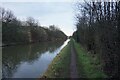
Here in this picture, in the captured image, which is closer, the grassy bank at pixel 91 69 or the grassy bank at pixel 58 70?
the grassy bank at pixel 91 69

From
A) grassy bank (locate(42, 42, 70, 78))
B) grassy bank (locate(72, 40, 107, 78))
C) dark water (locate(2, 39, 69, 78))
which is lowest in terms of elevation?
dark water (locate(2, 39, 69, 78))

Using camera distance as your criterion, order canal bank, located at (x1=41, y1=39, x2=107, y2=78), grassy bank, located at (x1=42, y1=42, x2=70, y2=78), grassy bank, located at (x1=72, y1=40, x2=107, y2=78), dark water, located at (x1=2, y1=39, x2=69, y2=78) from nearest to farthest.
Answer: grassy bank, located at (x1=72, y1=40, x2=107, y2=78)
canal bank, located at (x1=41, y1=39, x2=107, y2=78)
grassy bank, located at (x1=42, y1=42, x2=70, y2=78)
dark water, located at (x1=2, y1=39, x2=69, y2=78)

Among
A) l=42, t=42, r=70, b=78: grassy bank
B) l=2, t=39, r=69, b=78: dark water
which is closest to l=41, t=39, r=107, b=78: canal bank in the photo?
l=42, t=42, r=70, b=78: grassy bank

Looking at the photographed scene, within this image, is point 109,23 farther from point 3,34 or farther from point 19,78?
point 3,34

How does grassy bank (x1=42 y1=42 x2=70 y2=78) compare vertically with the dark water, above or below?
above

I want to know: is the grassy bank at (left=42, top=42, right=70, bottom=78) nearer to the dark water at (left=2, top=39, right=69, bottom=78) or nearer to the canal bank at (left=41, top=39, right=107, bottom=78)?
the canal bank at (left=41, top=39, right=107, bottom=78)

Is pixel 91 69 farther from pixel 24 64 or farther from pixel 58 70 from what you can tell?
pixel 24 64

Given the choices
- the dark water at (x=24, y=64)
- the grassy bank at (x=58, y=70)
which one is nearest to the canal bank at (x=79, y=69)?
the grassy bank at (x=58, y=70)

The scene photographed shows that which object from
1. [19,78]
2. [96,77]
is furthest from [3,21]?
[96,77]

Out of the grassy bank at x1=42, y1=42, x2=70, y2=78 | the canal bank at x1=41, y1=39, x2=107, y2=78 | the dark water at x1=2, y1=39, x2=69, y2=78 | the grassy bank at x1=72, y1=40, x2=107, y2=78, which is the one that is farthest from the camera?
the dark water at x1=2, y1=39, x2=69, y2=78

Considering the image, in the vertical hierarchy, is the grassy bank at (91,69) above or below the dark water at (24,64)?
above

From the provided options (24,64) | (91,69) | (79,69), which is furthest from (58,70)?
(24,64)

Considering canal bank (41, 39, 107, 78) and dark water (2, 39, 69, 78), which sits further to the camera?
dark water (2, 39, 69, 78)

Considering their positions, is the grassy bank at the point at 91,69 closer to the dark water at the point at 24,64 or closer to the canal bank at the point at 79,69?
the canal bank at the point at 79,69
